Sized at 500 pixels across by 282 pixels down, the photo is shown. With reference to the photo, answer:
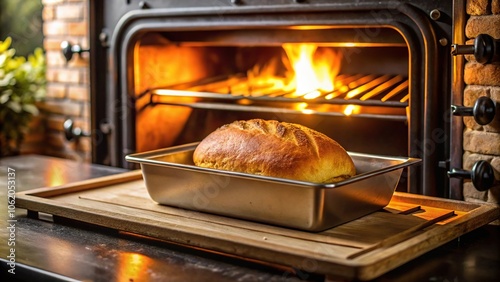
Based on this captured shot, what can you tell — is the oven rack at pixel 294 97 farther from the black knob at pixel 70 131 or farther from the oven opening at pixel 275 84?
Result: the black knob at pixel 70 131

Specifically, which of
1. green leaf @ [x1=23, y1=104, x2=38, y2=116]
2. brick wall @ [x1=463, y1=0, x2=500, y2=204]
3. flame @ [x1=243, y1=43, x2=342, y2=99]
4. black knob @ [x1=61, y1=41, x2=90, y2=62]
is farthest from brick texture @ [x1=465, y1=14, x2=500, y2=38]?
green leaf @ [x1=23, y1=104, x2=38, y2=116]

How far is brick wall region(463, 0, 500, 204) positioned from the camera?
6.59ft

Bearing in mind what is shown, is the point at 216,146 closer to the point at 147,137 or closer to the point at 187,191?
the point at 187,191

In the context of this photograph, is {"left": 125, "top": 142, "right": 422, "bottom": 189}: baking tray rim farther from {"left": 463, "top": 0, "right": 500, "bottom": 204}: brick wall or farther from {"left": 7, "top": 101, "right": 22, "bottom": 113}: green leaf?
{"left": 7, "top": 101, "right": 22, "bottom": 113}: green leaf

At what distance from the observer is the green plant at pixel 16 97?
3.13m

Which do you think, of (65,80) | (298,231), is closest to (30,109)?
(65,80)

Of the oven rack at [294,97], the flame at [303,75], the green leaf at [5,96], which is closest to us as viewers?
the oven rack at [294,97]

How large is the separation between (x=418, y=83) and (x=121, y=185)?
3.03ft

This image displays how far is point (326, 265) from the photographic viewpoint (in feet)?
5.04

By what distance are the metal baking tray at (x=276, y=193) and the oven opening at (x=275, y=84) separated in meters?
0.43

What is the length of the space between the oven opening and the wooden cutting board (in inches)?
16.8

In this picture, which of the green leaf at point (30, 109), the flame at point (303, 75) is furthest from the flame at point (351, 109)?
the green leaf at point (30, 109)

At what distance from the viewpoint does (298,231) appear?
1.79 metres

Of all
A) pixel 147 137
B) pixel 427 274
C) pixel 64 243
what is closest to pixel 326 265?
pixel 427 274
